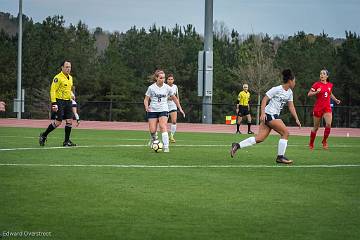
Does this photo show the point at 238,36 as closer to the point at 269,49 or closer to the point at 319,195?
the point at 269,49

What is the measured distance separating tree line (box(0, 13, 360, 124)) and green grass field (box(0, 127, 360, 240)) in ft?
179

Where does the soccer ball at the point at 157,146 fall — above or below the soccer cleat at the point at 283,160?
above

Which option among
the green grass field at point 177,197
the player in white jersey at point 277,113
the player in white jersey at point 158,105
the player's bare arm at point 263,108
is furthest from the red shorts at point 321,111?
the player's bare arm at point 263,108

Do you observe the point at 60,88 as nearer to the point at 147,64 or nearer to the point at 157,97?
the point at 157,97

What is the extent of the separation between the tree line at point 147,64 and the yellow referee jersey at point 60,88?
4916 centimetres

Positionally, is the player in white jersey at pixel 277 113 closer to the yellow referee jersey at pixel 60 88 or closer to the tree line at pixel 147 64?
the yellow referee jersey at pixel 60 88

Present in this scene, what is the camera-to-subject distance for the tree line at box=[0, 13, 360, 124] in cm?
8231

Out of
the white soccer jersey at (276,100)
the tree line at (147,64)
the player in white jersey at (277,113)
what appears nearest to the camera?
the player in white jersey at (277,113)

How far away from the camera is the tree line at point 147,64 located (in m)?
82.3

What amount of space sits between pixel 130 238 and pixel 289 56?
86913 mm

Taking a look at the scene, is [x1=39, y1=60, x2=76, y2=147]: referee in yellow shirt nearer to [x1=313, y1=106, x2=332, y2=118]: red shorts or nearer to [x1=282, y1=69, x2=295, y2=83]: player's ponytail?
[x1=282, y1=69, x2=295, y2=83]: player's ponytail

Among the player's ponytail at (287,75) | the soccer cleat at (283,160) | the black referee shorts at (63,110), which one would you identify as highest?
the player's ponytail at (287,75)

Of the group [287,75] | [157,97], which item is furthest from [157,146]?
[287,75]

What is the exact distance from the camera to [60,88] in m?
20.2
